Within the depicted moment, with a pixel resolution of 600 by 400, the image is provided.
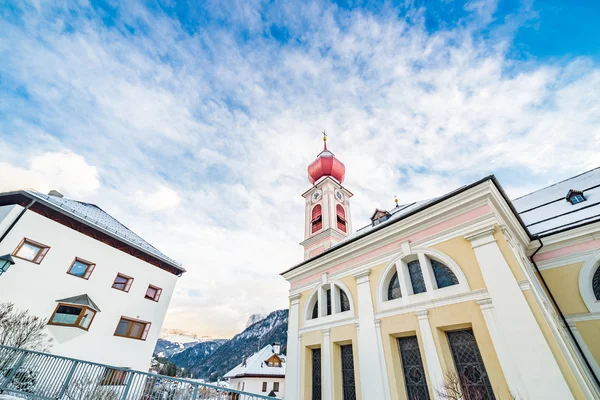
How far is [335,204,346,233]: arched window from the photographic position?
67.5 ft

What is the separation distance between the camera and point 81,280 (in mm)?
15938

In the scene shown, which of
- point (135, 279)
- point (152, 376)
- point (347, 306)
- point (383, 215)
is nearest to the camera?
point (152, 376)

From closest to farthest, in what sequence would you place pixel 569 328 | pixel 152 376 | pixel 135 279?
pixel 152 376 < pixel 569 328 < pixel 135 279

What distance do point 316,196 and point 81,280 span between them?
16.8 m

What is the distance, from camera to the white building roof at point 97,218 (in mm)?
15484

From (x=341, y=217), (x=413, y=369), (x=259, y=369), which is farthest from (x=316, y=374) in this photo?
(x=259, y=369)

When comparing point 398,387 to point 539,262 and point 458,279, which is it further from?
point 539,262

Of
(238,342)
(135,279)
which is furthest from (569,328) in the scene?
(238,342)

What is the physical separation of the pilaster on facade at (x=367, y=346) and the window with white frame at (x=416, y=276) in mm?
824

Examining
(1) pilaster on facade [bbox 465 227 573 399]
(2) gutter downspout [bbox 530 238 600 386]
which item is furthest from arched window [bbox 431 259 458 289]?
(2) gutter downspout [bbox 530 238 600 386]

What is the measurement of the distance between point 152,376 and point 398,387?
7326 millimetres

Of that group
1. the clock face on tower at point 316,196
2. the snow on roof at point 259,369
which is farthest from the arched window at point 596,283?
the snow on roof at point 259,369

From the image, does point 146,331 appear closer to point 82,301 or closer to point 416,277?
point 82,301

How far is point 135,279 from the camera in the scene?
18.9 m
